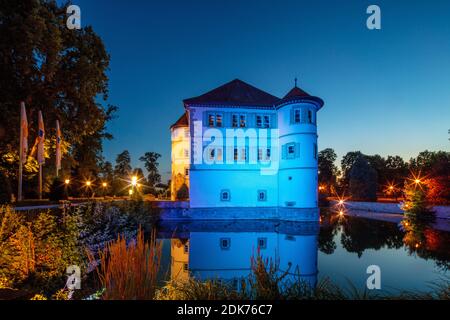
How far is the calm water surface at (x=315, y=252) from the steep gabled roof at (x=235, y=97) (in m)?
9.85

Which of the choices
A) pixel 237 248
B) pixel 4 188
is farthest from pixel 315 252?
pixel 4 188

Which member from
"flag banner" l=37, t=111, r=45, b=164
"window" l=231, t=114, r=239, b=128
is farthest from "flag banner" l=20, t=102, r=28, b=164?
"window" l=231, t=114, r=239, b=128

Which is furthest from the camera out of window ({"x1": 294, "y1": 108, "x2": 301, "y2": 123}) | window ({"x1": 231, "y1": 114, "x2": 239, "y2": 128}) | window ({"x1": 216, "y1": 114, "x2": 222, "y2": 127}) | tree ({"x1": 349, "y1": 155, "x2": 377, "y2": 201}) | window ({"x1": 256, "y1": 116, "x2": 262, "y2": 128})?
tree ({"x1": 349, "y1": 155, "x2": 377, "y2": 201})

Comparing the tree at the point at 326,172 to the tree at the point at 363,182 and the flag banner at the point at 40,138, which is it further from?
the flag banner at the point at 40,138

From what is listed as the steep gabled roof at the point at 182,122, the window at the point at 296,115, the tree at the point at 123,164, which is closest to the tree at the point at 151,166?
the tree at the point at 123,164


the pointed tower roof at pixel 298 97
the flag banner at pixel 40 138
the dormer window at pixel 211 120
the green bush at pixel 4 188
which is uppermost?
the pointed tower roof at pixel 298 97

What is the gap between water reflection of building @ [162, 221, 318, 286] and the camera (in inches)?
350

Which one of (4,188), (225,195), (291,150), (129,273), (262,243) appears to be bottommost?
(262,243)

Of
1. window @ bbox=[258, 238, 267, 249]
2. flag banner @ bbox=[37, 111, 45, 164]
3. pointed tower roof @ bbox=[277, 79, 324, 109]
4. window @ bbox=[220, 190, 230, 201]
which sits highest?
pointed tower roof @ bbox=[277, 79, 324, 109]

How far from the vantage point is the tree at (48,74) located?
12406 mm

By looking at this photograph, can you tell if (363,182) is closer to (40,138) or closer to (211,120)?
(211,120)

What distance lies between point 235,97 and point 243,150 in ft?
15.6

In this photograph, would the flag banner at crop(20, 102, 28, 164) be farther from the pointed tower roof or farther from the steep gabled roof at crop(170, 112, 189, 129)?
the steep gabled roof at crop(170, 112, 189, 129)

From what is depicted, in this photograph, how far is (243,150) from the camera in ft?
71.1
